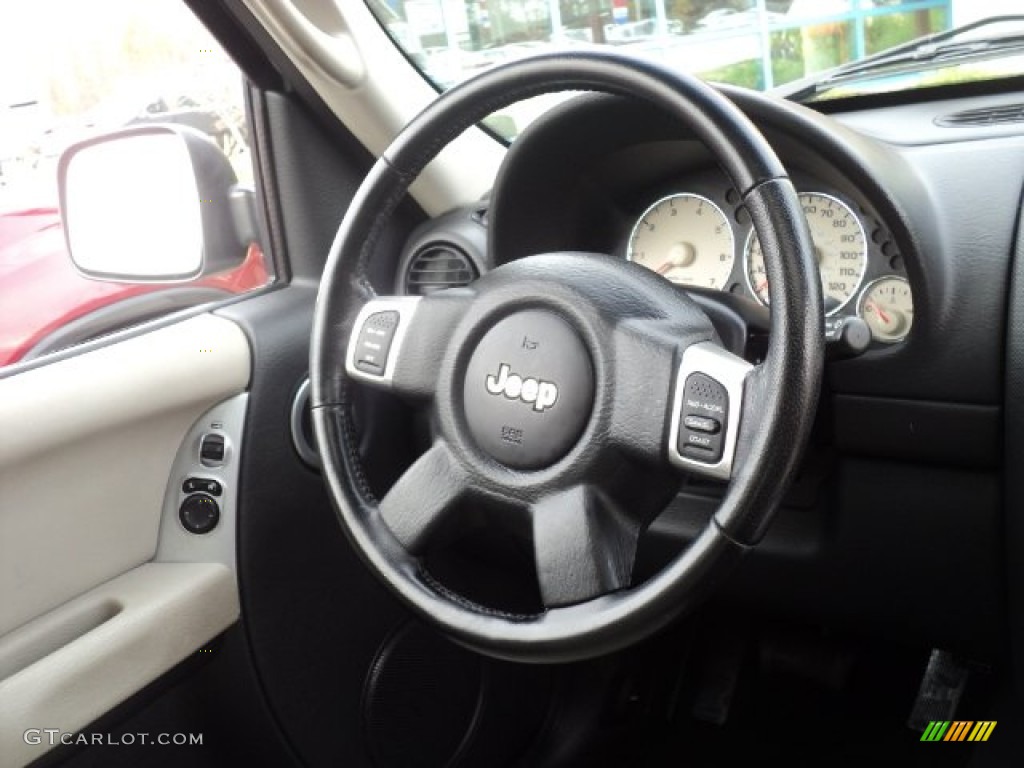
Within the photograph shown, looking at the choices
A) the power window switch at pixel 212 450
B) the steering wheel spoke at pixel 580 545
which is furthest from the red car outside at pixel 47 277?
the steering wheel spoke at pixel 580 545

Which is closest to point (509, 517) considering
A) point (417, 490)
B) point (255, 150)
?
point (417, 490)

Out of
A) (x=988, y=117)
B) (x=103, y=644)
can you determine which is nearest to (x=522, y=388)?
(x=103, y=644)

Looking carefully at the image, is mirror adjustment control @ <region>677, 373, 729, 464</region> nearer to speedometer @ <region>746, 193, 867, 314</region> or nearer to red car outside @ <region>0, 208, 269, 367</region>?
speedometer @ <region>746, 193, 867, 314</region>

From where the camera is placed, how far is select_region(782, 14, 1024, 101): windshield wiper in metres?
1.66

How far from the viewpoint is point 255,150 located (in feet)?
6.06

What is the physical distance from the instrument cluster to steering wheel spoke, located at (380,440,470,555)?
1.33 feet

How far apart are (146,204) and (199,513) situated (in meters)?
0.51

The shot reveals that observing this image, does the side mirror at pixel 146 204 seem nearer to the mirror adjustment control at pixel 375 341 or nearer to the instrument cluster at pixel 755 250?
the mirror adjustment control at pixel 375 341

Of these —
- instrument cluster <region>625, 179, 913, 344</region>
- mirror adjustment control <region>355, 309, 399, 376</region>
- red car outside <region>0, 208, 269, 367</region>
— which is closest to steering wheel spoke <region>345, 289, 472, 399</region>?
mirror adjustment control <region>355, 309, 399, 376</region>

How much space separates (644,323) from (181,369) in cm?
73

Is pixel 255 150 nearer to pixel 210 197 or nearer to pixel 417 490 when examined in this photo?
pixel 210 197

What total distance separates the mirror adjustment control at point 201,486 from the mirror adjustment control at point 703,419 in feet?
2.60

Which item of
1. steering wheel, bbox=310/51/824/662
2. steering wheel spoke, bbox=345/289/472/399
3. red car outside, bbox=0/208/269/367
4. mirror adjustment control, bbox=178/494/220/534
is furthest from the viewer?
red car outside, bbox=0/208/269/367

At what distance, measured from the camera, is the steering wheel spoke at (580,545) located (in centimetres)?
111
